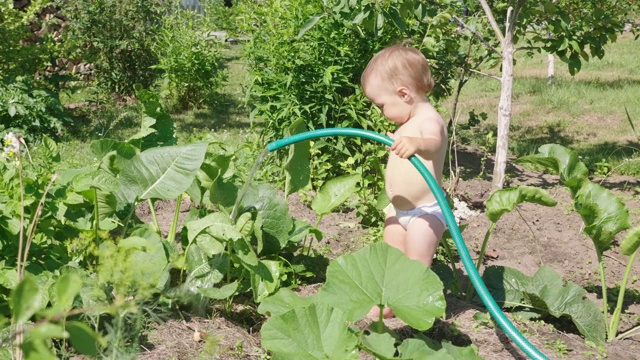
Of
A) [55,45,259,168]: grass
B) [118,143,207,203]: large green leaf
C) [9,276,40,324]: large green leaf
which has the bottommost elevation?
[55,45,259,168]: grass

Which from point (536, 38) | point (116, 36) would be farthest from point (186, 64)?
point (536, 38)

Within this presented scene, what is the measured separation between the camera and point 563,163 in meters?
3.05

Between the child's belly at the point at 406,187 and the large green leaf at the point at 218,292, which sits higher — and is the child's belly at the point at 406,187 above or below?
above

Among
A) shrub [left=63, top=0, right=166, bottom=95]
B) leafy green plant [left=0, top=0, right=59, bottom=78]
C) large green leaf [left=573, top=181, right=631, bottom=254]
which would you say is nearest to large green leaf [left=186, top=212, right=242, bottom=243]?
large green leaf [left=573, top=181, right=631, bottom=254]

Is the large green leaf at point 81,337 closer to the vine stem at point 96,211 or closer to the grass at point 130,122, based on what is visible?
the vine stem at point 96,211

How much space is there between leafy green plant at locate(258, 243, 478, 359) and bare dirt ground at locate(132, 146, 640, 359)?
0.68ft

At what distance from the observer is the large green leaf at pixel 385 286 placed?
2301 millimetres

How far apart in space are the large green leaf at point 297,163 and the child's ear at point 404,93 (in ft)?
1.40

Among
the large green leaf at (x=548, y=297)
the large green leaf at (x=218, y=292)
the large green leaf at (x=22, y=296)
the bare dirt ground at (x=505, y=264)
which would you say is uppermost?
the large green leaf at (x=22, y=296)

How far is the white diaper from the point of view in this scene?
305cm

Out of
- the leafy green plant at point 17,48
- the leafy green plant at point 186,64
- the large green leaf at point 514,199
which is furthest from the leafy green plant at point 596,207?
the leafy green plant at point 186,64

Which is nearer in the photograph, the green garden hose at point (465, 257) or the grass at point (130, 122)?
the green garden hose at point (465, 257)

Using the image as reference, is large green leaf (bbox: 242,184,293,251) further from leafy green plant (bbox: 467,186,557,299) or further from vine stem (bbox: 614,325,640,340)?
vine stem (bbox: 614,325,640,340)

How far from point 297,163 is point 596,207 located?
1.22 m
